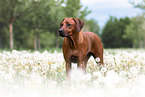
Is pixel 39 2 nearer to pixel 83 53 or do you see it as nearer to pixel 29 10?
pixel 29 10

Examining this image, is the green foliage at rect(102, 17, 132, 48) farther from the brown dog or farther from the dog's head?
the dog's head

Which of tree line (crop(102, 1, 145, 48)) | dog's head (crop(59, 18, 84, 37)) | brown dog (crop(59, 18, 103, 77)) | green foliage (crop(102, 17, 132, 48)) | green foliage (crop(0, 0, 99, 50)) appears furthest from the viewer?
green foliage (crop(102, 17, 132, 48))

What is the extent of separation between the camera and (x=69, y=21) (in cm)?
454

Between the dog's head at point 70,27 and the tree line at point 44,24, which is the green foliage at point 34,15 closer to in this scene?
the tree line at point 44,24

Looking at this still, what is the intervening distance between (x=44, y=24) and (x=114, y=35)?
2869cm

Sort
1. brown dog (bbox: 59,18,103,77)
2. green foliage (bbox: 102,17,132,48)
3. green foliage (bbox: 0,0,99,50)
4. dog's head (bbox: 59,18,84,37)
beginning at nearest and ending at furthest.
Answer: dog's head (bbox: 59,18,84,37) → brown dog (bbox: 59,18,103,77) → green foliage (bbox: 0,0,99,50) → green foliage (bbox: 102,17,132,48)

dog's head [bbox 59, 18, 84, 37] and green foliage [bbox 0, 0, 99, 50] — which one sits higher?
green foliage [bbox 0, 0, 99, 50]

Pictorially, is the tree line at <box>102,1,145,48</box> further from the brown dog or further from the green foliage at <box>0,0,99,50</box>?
the brown dog

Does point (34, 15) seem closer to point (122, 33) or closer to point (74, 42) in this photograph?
point (74, 42)

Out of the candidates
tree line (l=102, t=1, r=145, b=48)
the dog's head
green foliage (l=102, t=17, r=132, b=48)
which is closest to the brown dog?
the dog's head

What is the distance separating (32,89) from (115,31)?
52066 millimetres

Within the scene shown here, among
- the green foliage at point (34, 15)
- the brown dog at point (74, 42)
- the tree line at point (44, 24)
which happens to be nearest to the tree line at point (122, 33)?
the tree line at point (44, 24)

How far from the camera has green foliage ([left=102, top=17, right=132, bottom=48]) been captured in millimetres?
52781

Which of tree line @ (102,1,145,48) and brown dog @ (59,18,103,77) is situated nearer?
brown dog @ (59,18,103,77)
